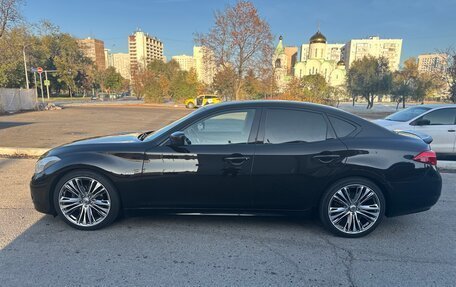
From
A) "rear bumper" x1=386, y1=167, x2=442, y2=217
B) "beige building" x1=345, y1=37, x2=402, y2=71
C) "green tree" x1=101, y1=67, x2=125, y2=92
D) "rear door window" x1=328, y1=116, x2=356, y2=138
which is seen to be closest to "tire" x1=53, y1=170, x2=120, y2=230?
"rear door window" x1=328, y1=116, x2=356, y2=138

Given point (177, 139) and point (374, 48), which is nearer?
point (177, 139)

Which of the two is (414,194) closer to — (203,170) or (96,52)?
(203,170)

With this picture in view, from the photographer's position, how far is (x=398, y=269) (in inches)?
104

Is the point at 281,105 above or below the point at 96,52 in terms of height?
below

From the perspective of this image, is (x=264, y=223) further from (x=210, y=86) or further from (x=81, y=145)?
(x=210, y=86)

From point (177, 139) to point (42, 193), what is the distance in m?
1.78

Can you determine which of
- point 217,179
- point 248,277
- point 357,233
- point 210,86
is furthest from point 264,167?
point 210,86

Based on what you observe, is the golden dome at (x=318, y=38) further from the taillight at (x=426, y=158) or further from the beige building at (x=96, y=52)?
the taillight at (x=426, y=158)

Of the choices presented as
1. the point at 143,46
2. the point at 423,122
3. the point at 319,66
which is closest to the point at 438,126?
the point at 423,122

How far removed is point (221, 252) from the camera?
2.89 m

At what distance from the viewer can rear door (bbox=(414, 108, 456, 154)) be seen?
266 inches

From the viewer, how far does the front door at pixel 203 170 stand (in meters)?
3.13

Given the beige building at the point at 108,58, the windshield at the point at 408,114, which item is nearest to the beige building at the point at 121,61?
the beige building at the point at 108,58

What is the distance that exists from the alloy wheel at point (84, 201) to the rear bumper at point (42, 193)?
152 millimetres
